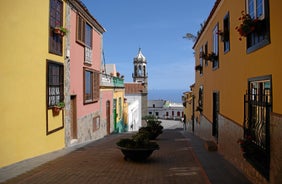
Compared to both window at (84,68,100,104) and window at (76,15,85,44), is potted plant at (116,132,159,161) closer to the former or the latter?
window at (76,15,85,44)

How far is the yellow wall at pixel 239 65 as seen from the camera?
544 centimetres

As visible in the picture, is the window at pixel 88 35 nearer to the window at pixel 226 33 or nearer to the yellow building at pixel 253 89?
the yellow building at pixel 253 89

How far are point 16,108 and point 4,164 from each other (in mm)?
1541

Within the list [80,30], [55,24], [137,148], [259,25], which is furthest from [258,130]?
[80,30]

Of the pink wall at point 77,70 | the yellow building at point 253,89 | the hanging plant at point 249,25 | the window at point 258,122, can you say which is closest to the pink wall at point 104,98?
the pink wall at point 77,70

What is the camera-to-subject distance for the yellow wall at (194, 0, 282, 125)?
214 inches

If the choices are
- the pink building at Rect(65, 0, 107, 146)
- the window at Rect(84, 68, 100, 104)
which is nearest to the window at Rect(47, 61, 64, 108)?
the pink building at Rect(65, 0, 107, 146)

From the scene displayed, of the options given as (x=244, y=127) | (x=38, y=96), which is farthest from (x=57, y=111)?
(x=244, y=127)

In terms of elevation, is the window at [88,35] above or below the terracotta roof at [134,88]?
above

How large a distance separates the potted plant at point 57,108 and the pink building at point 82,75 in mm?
1079

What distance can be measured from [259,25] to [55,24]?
7754 millimetres

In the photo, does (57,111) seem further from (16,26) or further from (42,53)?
(16,26)

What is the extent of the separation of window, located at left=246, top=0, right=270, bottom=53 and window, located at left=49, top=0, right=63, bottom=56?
22.5ft

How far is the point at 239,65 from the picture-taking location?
8312 mm
